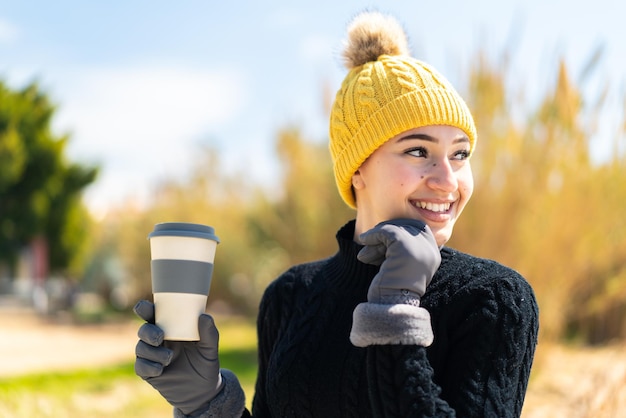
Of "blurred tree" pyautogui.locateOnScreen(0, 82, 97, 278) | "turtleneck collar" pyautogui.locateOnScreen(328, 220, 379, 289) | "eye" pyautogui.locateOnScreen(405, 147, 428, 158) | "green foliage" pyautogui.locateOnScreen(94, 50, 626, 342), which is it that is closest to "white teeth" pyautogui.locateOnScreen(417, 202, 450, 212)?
"eye" pyautogui.locateOnScreen(405, 147, 428, 158)

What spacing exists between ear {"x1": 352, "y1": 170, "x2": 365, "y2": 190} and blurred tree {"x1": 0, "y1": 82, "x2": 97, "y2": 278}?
2303 centimetres

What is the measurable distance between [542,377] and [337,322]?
513 cm

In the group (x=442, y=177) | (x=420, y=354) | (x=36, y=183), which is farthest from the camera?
(x=36, y=183)

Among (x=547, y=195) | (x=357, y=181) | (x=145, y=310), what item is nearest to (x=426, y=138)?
(x=357, y=181)

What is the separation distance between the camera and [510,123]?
21.0ft

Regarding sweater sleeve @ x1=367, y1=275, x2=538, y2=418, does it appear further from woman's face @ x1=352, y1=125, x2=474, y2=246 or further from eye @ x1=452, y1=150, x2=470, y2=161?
eye @ x1=452, y1=150, x2=470, y2=161

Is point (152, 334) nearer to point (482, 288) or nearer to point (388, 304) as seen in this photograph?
point (388, 304)

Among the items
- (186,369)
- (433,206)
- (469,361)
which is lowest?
(186,369)

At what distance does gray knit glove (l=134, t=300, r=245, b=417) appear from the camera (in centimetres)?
160

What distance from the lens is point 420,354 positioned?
1.40 metres

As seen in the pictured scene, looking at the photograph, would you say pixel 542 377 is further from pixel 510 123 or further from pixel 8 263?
pixel 8 263

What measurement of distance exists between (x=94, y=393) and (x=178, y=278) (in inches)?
260

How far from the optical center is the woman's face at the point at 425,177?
64.6 inches

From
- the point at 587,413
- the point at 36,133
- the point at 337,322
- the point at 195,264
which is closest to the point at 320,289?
the point at 337,322
